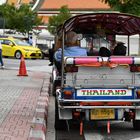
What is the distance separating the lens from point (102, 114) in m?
8.88

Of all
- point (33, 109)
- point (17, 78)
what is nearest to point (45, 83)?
point (17, 78)

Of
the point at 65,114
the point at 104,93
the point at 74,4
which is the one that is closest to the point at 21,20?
the point at 74,4

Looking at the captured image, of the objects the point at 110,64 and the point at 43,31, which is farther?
the point at 43,31

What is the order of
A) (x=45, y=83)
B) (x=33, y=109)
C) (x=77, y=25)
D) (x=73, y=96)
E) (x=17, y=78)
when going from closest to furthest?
(x=73, y=96)
(x=77, y=25)
(x=33, y=109)
(x=45, y=83)
(x=17, y=78)

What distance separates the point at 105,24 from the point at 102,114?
2.76 m

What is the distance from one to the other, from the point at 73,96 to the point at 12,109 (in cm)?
265

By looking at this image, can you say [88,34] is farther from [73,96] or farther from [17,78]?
[17,78]

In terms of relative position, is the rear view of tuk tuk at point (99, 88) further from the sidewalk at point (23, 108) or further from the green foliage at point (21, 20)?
the green foliage at point (21, 20)

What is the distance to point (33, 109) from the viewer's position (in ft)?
37.0

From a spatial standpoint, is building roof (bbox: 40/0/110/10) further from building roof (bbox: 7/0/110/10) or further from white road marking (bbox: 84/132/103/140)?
white road marking (bbox: 84/132/103/140)

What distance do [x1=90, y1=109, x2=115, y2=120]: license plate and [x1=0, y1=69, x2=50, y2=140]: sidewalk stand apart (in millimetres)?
909

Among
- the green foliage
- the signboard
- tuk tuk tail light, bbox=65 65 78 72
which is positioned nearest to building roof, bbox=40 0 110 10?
the green foliage

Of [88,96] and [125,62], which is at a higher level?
[125,62]

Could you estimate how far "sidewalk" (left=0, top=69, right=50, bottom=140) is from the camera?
8.46m
